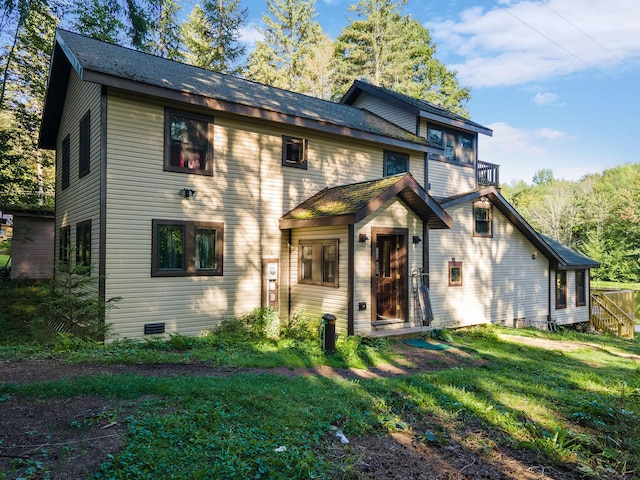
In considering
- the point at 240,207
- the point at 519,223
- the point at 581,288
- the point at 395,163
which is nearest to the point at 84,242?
the point at 240,207

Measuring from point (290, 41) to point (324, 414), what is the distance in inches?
1228

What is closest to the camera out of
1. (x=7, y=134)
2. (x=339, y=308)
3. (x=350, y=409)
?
(x=350, y=409)

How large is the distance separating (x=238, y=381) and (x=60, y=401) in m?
2.16

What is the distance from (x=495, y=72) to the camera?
17.6 meters

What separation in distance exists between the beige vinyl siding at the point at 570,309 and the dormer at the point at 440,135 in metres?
5.36

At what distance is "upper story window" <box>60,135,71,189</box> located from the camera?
39.3ft

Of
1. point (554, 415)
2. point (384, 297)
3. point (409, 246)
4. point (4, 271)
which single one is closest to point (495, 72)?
point (409, 246)

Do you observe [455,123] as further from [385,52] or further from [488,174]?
[385,52]

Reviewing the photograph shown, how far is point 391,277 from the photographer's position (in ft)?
36.6

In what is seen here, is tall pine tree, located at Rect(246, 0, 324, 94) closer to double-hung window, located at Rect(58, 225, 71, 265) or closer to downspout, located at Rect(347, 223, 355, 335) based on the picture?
double-hung window, located at Rect(58, 225, 71, 265)

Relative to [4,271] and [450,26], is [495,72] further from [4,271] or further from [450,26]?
[4,271]

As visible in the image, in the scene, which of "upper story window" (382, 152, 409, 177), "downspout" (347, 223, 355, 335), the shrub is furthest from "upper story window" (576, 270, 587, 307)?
the shrub

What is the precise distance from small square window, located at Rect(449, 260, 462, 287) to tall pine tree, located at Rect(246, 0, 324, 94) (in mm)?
21434

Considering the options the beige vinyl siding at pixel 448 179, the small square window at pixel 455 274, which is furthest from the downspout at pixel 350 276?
the beige vinyl siding at pixel 448 179
